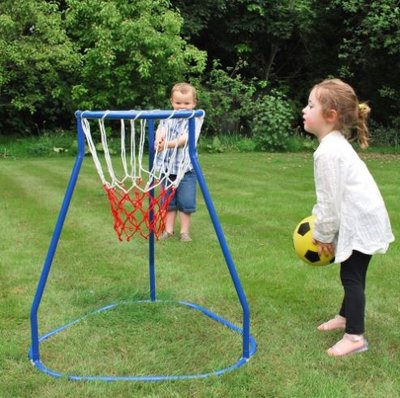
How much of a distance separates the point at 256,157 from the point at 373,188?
9372 mm

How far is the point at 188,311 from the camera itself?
3787mm

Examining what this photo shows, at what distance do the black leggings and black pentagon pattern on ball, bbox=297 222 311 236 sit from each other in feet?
0.99

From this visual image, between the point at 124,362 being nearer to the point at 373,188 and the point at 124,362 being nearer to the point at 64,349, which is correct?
the point at 64,349

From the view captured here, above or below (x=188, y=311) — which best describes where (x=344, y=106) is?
above

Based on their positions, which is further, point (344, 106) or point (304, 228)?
point (304, 228)

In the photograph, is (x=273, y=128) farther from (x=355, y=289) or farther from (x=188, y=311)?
(x=355, y=289)

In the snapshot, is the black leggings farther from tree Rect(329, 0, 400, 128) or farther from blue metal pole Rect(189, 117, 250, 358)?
tree Rect(329, 0, 400, 128)

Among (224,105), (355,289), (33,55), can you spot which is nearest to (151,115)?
(355,289)

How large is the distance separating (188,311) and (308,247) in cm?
97

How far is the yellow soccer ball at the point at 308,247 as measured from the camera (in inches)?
129

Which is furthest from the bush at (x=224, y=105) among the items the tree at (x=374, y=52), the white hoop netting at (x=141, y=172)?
the white hoop netting at (x=141, y=172)

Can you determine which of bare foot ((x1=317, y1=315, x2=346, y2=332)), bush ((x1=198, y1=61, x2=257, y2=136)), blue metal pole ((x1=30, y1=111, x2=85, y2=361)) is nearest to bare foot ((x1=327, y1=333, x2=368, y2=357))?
bare foot ((x1=317, y1=315, x2=346, y2=332))

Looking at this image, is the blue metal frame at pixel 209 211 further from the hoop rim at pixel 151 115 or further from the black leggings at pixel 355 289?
the black leggings at pixel 355 289

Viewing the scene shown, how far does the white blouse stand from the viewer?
9.89ft
